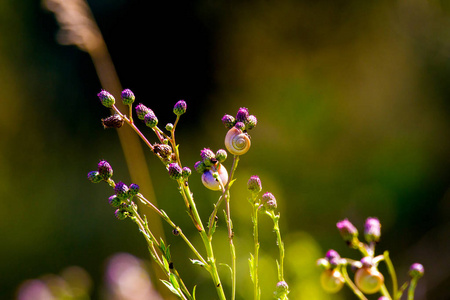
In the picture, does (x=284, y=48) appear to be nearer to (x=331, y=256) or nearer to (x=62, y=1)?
(x=62, y=1)

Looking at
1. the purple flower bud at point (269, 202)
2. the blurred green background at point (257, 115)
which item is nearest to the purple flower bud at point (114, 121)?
the purple flower bud at point (269, 202)

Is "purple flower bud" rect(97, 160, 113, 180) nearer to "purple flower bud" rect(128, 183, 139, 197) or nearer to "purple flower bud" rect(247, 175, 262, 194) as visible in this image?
"purple flower bud" rect(128, 183, 139, 197)

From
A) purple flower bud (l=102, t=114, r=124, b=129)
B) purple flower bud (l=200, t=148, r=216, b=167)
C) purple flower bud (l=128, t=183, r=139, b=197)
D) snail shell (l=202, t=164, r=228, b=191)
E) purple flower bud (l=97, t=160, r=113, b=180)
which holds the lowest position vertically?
snail shell (l=202, t=164, r=228, b=191)

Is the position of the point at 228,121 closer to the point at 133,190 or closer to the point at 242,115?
the point at 242,115

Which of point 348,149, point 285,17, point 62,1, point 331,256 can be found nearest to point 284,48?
point 285,17

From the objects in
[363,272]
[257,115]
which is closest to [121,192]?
[363,272]

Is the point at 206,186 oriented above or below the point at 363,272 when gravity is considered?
above

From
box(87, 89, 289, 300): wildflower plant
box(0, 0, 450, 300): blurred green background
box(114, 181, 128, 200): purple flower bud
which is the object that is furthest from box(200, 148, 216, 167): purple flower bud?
box(0, 0, 450, 300): blurred green background

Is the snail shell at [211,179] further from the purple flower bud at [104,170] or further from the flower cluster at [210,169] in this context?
the purple flower bud at [104,170]

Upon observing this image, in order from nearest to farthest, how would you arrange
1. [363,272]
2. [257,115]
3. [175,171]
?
[363,272] → [175,171] → [257,115]
